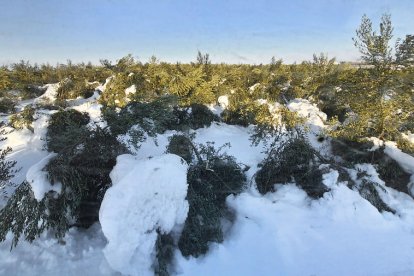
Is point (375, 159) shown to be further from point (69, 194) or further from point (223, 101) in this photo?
point (69, 194)

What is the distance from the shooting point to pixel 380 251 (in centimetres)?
605

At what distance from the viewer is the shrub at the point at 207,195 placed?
5.92 m

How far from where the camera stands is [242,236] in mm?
6277

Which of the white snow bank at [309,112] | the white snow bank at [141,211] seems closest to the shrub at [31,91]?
the white snow bank at [309,112]

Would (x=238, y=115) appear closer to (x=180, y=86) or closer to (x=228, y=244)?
(x=180, y=86)

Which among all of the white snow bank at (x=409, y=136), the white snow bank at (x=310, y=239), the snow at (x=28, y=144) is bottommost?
the snow at (x=28, y=144)

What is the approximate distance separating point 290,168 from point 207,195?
2332mm

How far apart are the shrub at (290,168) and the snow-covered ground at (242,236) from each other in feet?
1.01

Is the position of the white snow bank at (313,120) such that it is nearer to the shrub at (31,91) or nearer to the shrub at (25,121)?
the shrub at (25,121)

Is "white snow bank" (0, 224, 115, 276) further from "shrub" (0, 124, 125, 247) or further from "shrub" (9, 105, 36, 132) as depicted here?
"shrub" (9, 105, 36, 132)

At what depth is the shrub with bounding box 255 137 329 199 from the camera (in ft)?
25.0

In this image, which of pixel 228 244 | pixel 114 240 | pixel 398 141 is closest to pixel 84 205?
pixel 114 240

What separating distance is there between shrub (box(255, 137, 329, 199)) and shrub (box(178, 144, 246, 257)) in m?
0.55

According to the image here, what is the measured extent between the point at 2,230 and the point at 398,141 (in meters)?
10.4
